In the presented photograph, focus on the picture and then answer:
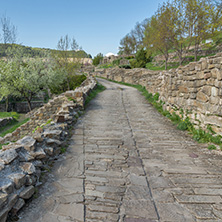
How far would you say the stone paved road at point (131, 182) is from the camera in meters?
2.32

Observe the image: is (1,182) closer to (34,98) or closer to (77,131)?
(77,131)

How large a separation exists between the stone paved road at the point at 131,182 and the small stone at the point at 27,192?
118 mm

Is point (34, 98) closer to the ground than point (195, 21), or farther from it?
closer to the ground

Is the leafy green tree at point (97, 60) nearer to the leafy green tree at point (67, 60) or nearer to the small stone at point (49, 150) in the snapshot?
the leafy green tree at point (67, 60)

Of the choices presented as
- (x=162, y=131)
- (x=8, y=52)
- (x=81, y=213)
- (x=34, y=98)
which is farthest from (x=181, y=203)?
(x=8, y=52)

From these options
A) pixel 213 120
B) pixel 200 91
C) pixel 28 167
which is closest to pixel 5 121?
pixel 28 167

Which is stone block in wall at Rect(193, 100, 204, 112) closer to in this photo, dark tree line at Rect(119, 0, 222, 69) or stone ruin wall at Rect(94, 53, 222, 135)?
stone ruin wall at Rect(94, 53, 222, 135)

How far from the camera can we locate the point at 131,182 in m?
2.99

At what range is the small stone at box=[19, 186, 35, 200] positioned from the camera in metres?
2.38

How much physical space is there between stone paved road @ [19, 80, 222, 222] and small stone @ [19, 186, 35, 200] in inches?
4.6

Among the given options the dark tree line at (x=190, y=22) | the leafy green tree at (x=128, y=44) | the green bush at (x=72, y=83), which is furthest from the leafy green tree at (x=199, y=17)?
the leafy green tree at (x=128, y=44)

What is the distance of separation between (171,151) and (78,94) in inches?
224

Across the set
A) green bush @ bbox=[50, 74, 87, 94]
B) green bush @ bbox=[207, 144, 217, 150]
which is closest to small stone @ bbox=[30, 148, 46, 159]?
green bush @ bbox=[207, 144, 217, 150]

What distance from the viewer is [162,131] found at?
5.53 meters
